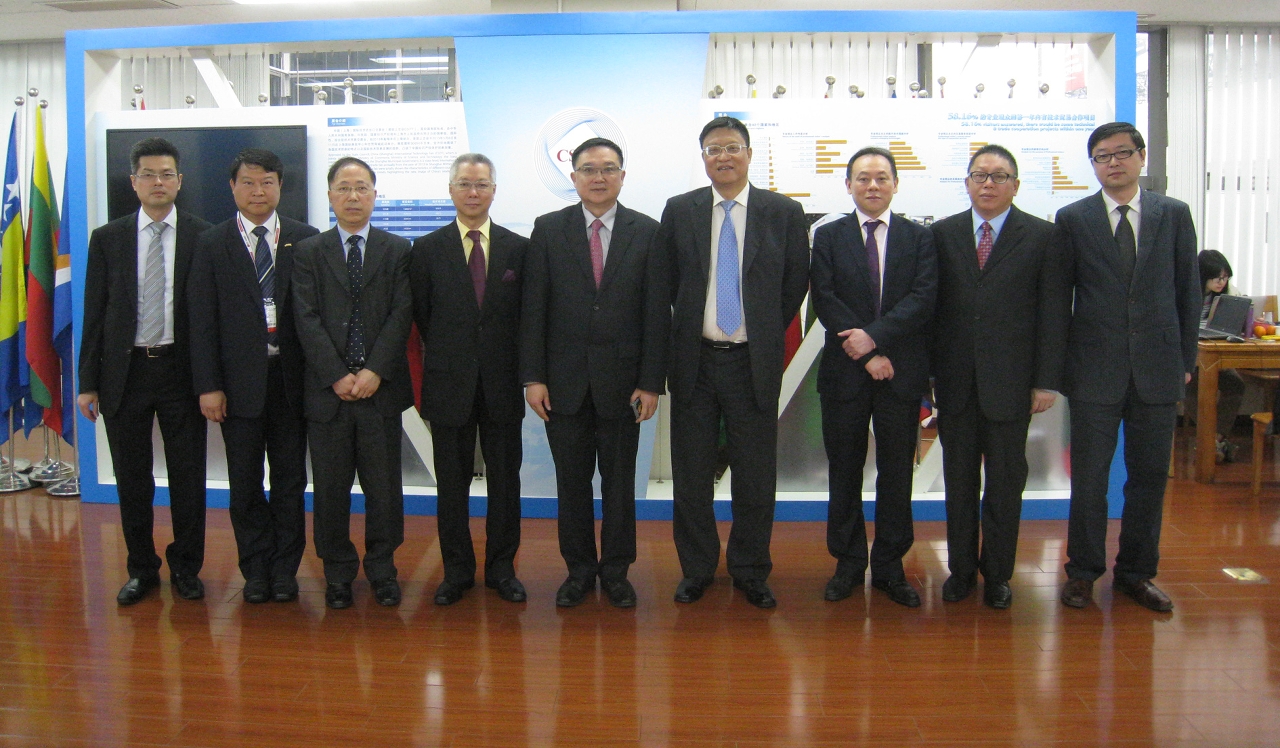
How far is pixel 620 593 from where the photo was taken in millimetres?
3650

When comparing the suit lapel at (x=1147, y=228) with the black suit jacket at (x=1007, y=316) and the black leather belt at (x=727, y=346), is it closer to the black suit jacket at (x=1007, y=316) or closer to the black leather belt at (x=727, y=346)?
the black suit jacket at (x=1007, y=316)

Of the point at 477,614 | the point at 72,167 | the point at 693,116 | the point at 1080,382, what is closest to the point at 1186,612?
the point at 1080,382

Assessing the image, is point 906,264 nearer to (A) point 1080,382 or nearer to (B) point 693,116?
(A) point 1080,382

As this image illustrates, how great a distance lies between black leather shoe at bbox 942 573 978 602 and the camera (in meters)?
3.71

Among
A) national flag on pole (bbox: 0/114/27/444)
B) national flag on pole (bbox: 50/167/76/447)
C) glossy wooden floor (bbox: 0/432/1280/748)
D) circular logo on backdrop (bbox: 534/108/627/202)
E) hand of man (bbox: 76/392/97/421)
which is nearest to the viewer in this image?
glossy wooden floor (bbox: 0/432/1280/748)

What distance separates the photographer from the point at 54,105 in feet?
28.8

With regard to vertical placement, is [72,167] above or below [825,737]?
above

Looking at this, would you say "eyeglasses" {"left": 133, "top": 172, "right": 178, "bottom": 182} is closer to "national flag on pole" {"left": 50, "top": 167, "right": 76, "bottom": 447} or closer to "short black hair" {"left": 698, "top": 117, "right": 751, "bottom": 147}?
"national flag on pole" {"left": 50, "top": 167, "right": 76, "bottom": 447}

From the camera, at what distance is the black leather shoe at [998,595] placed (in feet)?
11.9

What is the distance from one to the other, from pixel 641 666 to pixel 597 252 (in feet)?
4.98

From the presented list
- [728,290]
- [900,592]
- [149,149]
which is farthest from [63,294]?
[900,592]

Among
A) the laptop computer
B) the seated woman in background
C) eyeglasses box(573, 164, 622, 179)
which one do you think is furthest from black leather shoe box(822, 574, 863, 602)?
the seated woman in background

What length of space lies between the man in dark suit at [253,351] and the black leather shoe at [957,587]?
2.62 meters

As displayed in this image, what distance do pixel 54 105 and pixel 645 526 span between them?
756cm
